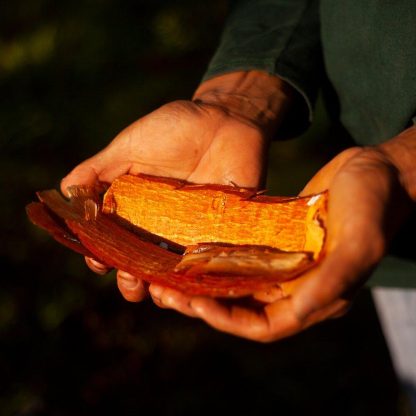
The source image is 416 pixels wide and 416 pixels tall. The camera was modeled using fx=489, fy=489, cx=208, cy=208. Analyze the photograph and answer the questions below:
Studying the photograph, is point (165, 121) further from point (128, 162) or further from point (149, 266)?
point (149, 266)

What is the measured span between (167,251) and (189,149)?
464mm

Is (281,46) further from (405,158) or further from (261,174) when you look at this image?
(405,158)

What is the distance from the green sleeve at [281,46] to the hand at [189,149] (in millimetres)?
198

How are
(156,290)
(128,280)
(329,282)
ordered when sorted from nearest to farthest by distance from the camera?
(329,282)
(156,290)
(128,280)

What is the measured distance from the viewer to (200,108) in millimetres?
1877

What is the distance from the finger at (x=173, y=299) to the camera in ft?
4.11

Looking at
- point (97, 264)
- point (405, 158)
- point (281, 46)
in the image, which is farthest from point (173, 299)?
point (281, 46)

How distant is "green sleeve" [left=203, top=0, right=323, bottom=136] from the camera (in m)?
1.90

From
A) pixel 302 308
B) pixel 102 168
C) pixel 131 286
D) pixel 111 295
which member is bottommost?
pixel 111 295

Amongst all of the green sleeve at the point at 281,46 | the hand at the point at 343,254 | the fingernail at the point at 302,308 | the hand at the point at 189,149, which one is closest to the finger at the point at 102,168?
the hand at the point at 189,149

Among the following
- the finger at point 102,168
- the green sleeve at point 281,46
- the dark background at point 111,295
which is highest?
the green sleeve at point 281,46

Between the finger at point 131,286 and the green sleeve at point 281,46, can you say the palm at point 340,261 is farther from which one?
the green sleeve at point 281,46

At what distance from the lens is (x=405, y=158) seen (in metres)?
1.28

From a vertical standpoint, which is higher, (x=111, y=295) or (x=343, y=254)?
(x=343, y=254)
